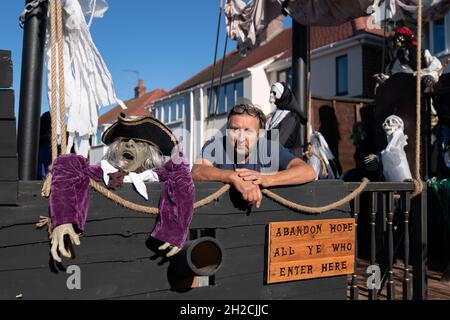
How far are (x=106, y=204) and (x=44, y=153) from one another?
223 cm

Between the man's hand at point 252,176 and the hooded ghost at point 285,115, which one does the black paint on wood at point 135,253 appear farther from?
the hooded ghost at point 285,115

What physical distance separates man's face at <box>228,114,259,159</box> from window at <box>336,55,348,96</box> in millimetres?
14319

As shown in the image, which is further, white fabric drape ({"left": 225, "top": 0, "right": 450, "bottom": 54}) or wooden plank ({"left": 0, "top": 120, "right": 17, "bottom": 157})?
white fabric drape ({"left": 225, "top": 0, "right": 450, "bottom": 54})

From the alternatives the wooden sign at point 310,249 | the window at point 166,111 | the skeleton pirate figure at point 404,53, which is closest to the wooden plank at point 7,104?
the wooden sign at point 310,249

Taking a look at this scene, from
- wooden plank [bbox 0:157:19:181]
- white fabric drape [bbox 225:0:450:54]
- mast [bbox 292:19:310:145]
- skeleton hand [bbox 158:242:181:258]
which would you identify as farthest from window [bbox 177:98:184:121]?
wooden plank [bbox 0:157:19:181]

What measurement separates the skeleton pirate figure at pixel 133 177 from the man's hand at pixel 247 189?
283 millimetres

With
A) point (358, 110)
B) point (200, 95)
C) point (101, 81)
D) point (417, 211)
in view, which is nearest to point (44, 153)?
point (101, 81)

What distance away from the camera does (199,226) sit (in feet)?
7.65

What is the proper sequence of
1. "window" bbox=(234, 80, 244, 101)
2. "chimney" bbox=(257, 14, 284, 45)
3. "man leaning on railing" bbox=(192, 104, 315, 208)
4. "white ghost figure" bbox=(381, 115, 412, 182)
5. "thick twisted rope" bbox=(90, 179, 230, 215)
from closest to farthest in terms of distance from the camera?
"thick twisted rope" bbox=(90, 179, 230, 215) < "man leaning on railing" bbox=(192, 104, 315, 208) < "white ghost figure" bbox=(381, 115, 412, 182) < "chimney" bbox=(257, 14, 284, 45) < "window" bbox=(234, 80, 244, 101)

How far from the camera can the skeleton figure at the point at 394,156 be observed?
215 inches

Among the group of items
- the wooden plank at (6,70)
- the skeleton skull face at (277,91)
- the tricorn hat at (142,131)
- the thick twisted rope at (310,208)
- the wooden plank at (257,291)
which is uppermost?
the skeleton skull face at (277,91)

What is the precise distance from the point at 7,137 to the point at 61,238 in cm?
50

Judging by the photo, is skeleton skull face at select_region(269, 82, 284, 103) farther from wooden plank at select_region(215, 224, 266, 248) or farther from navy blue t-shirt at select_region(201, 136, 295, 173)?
wooden plank at select_region(215, 224, 266, 248)

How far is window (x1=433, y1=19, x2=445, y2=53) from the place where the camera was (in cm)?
1345
